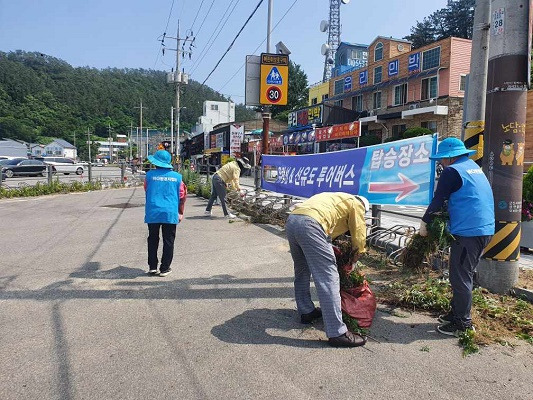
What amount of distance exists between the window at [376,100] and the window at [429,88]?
479 centimetres

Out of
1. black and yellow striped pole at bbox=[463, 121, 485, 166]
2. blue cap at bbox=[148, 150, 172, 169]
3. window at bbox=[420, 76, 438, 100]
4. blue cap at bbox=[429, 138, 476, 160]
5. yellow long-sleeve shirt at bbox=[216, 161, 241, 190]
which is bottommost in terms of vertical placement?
yellow long-sleeve shirt at bbox=[216, 161, 241, 190]

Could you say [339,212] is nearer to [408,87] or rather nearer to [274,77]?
[274,77]

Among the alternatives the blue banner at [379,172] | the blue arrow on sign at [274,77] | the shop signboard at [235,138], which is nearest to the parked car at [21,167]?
the shop signboard at [235,138]

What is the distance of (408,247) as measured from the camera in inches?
192

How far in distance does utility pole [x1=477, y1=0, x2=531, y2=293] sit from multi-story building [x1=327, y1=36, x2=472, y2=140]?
20915 millimetres

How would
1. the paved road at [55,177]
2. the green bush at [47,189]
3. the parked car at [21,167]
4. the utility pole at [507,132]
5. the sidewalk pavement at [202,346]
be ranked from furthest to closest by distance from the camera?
→ the parked car at [21,167] → the paved road at [55,177] → the green bush at [47,189] → the utility pole at [507,132] → the sidewalk pavement at [202,346]

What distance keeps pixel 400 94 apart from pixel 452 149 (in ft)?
90.4

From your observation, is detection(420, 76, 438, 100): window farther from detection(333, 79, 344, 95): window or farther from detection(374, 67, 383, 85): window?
detection(333, 79, 344, 95): window

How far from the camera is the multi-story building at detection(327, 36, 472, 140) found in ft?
80.3

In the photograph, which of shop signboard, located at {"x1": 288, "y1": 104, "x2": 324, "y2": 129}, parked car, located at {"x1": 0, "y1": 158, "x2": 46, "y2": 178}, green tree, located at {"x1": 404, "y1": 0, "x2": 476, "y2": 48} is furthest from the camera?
green tree, located at {"x1": 404, "y1": 0, "x2": 476, "y2": 48}

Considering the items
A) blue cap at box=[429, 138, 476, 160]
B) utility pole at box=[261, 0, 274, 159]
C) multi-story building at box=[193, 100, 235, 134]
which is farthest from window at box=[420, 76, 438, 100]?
multi-story building at box=[193, 100, 235, 134]

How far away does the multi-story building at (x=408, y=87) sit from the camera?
80.3ft

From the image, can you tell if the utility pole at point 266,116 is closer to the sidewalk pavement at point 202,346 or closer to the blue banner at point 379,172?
the blue banner at point 379,172

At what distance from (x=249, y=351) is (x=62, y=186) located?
18.0 meters
